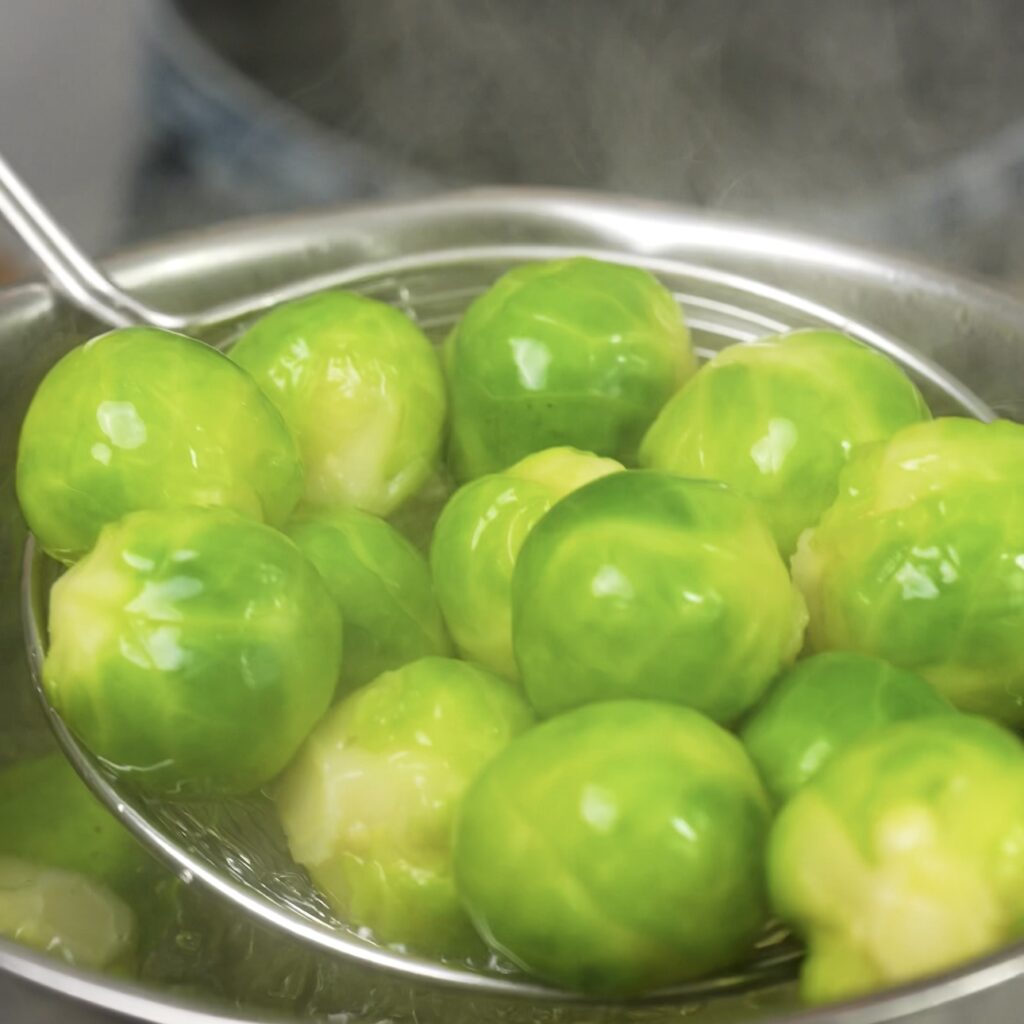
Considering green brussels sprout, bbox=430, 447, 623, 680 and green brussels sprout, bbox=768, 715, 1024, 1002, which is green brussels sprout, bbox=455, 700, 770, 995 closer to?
green brussels sprout, bbox=768, 715, 1024, 1002

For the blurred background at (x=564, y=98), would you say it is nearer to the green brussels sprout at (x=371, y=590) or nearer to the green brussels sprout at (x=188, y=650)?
the green brussels sprout at (x=371, y=590)

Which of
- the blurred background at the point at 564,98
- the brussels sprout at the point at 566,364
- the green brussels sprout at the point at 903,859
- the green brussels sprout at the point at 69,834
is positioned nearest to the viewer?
the green brussels sprout at the point at 903,859

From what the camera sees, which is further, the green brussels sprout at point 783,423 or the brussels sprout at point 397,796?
the green brussels sprout at point 783,423

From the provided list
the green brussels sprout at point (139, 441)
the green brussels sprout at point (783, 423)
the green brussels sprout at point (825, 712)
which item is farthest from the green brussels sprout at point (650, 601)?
the green brussels sprout at point (139, 441)

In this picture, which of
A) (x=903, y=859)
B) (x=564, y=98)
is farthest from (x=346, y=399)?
(x=564, y=98)

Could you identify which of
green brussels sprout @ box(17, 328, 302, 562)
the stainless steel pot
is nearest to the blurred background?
the stainless steel pot

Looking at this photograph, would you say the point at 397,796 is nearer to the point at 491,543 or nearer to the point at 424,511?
the point at 491,543
